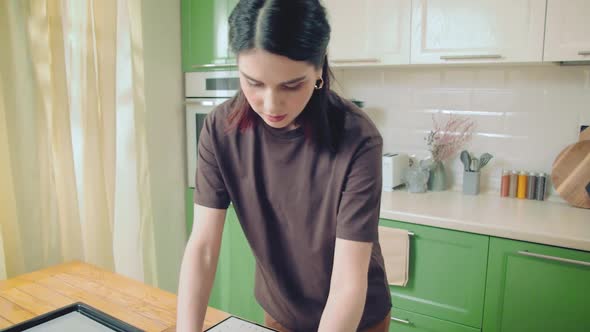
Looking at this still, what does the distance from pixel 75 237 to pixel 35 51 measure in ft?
2.46

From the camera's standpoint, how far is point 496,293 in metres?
1.75

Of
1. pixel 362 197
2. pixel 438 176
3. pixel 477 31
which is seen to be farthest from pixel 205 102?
pixel 362 197

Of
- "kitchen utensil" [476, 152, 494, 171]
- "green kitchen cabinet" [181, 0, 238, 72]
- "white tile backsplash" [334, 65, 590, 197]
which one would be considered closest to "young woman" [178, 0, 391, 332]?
"kitchen utensil" [476, 152, 494, 171]

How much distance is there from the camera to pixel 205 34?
8.32ft

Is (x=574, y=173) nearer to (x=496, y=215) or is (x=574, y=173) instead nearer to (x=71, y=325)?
(x=496, y=215)

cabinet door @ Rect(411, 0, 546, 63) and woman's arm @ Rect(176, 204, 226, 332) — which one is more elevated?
cabinet door @ Rect(411, 0, 546, 63)

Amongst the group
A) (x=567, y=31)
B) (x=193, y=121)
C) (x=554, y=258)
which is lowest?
(x=554, y=258)

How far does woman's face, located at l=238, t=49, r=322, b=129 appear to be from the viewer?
0.76 m

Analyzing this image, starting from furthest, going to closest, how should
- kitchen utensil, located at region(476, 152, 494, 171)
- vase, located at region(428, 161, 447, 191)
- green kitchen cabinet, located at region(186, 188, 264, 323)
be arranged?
green kitchen cabinet, located at region(186, 188, 264, 323) → vase, located at region(428, 161, 447, 191) → kitchen utensil, located at region(476, 152, 494, 171)

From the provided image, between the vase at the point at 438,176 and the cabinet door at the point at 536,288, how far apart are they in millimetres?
611

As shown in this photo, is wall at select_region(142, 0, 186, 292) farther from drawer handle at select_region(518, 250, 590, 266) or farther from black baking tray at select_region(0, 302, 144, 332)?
drawer handle at select_region(518, 250, 590, 266)

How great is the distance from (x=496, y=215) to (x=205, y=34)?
174 cm

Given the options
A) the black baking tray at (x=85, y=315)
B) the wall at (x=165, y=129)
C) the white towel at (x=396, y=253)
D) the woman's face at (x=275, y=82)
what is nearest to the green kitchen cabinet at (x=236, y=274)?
the wall at (x=165, y=129)

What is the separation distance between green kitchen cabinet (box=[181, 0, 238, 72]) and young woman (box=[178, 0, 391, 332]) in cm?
147
